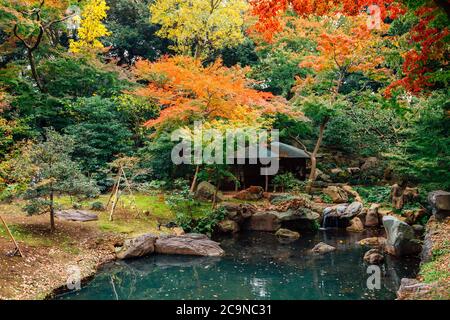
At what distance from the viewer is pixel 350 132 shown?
66.1ft

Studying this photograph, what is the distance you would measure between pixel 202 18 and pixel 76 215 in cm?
1344

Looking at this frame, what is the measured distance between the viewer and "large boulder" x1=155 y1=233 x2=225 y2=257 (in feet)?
33.8

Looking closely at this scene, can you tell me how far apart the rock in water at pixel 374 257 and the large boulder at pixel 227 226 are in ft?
15.4

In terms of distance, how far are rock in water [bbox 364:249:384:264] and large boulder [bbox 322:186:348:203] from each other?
6.35 meters

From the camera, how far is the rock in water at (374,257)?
31.5ft

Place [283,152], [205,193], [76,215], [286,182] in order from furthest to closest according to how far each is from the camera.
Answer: [283,152] < [286,182] < [205,193] < [76,215]

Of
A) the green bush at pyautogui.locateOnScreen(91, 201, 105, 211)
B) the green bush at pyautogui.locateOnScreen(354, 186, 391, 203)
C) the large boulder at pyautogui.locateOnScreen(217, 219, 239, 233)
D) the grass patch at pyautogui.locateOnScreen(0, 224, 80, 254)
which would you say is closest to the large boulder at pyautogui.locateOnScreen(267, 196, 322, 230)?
the large boulder at pyautogui.locateOnScreen(217, 219, 239, 233)

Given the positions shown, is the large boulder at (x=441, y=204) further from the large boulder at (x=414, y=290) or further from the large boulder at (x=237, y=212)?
the large boulder at (x=237, y=212)

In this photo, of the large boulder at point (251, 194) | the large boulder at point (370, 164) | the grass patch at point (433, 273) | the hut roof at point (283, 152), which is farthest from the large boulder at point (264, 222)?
the large boulder at point (370, 164)

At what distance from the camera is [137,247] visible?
9.77 m

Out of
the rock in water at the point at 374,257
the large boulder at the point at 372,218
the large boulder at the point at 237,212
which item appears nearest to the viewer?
the rock in water at the point at 374,257

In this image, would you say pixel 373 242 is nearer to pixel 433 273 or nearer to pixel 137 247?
pixel 433 273

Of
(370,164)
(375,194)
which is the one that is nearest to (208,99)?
(375,194)

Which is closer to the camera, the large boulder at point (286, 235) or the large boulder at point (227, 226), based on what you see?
the large boulder at point (286, 235)
